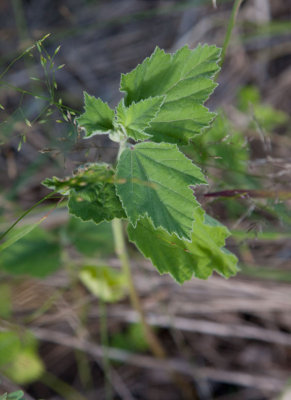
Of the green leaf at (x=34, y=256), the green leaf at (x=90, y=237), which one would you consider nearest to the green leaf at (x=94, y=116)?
the green leaf at (x=90, y=237)

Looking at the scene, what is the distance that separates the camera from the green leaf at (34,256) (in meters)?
2.56

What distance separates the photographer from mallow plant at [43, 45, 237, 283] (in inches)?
49.6

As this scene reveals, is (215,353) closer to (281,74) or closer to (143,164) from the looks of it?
(143,164)

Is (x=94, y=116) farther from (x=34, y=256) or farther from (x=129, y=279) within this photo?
(x=34, y=256)

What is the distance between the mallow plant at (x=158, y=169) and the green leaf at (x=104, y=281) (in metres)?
1.29

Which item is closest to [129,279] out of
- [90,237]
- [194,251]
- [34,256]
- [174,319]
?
[194,251]

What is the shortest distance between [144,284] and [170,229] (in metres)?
1.74

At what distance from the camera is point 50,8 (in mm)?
4215

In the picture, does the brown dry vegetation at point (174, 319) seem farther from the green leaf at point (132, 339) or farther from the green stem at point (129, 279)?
the green stem at point (129, 279)

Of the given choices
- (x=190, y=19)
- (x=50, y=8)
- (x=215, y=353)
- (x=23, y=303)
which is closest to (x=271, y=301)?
(x=215, y=353)

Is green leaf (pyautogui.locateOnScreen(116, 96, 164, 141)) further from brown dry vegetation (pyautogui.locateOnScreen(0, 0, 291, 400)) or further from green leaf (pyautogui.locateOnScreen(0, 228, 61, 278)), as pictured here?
green leaf (pyautogui.locateOnScreen(0, 228, 61, 278))

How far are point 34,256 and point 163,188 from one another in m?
1.58

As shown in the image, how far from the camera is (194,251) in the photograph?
4.77 feet

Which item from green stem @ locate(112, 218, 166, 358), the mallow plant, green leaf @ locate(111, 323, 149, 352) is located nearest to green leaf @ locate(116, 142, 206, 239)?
the mallow plant
